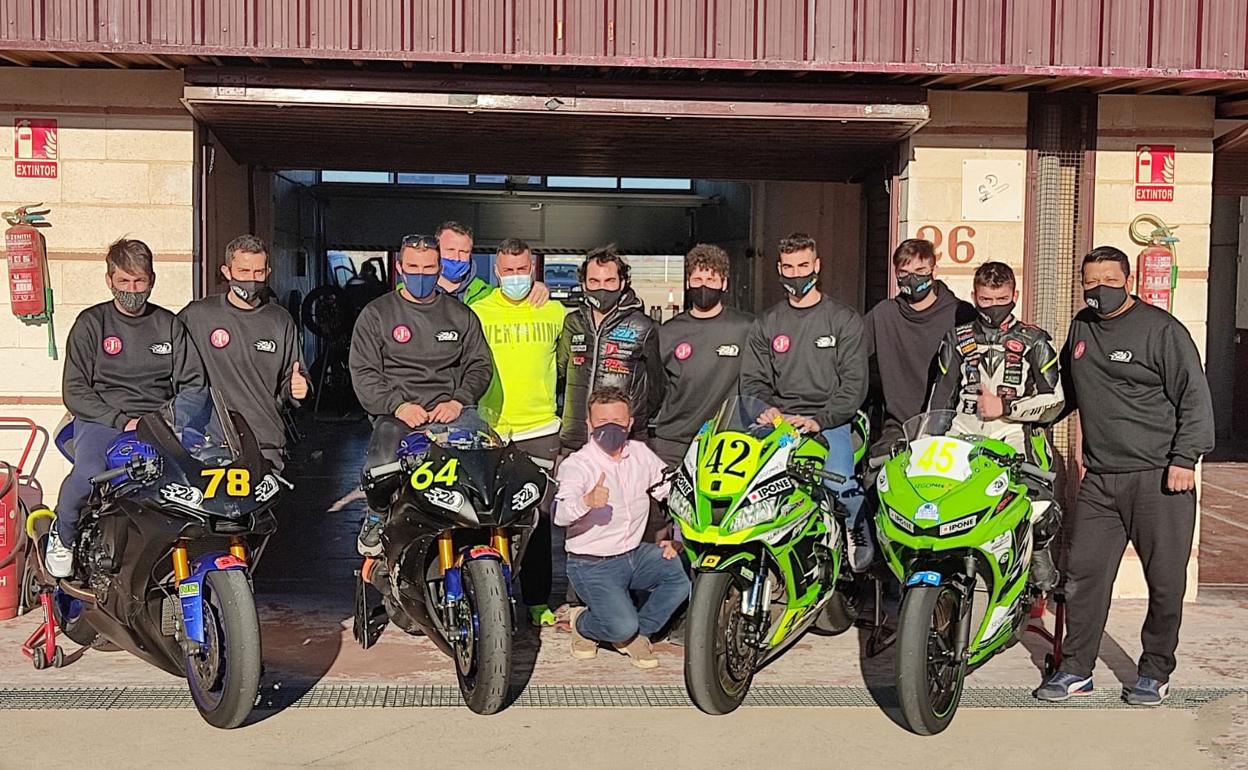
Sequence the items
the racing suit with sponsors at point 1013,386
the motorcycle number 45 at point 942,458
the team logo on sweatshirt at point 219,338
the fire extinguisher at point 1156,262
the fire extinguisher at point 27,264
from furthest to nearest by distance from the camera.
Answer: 1. the fire extinguisher at point 1156,262
2. the fire extinguisher at point 27,264
3. the team logo on sweatshirt at point 219,338
4. the racing suit with sponsors at point 1013,386
5. the motorcycle number 45 at point 942,458

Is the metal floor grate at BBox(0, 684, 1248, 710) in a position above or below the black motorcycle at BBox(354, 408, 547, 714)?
below

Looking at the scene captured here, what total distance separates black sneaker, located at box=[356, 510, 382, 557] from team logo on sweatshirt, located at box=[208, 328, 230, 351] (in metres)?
1.09

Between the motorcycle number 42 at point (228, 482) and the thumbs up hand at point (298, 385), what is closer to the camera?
the motorcycle number 42 at point (228, 482)

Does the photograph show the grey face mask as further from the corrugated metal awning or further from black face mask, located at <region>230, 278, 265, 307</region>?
the corrugated metal awning

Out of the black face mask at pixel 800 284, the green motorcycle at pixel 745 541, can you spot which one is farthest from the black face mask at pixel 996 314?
the green motorcycle at pixel 745 541

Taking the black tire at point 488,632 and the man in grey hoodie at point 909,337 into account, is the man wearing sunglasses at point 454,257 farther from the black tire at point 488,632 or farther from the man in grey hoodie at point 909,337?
the black tire at point 488,632

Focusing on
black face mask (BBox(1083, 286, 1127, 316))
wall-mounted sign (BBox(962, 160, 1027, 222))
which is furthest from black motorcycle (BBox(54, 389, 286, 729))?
wall-mounted sign (BBox(962, 160, 1027, 222))

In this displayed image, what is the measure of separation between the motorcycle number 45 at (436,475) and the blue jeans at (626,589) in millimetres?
1142

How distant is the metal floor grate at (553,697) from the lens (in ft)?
A: 16.9

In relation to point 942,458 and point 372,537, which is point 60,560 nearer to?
point 372,537

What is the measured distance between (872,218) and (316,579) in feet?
12.9

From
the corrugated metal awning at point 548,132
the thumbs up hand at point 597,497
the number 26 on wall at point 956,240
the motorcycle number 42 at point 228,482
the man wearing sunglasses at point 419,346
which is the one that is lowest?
the thumbs up hand at point 597,497

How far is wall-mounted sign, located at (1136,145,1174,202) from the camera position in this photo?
728 cm

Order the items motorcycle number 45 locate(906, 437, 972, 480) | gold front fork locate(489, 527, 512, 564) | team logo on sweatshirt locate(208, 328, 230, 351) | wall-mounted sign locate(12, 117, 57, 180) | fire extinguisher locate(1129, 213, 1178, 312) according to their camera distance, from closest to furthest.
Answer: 1. motorcycle number 45 locate(906, 437, 972, 480)
2. gold front fork locate(489, 527, 512, 564)
3. team logo on sweatshirt locate(208, 328, 230, 351)
4. wall-mounted sign locate(12, 117, 57, 180)
5. fire extinguisher locate(1129, 213, 1178, 312)
